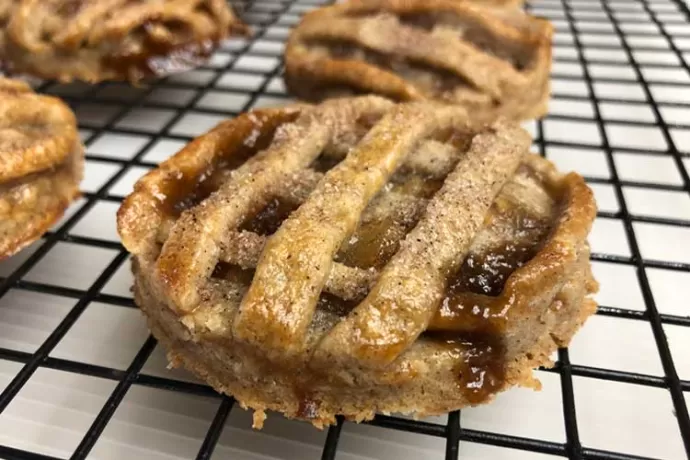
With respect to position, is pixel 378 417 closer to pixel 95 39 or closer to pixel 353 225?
pixel 353 225

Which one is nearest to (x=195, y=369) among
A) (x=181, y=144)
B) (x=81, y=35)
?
(x=181, y=144)

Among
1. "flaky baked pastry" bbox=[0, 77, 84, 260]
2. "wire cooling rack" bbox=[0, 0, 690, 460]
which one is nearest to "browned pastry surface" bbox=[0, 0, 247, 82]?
"wire cooling rack" bbox=[0, 0, 690, 460]

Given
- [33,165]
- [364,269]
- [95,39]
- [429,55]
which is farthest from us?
[95,39]

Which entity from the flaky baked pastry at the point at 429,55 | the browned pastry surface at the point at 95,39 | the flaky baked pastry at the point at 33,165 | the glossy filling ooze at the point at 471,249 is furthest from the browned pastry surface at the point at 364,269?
the browned pastry surface at the point at 95,39

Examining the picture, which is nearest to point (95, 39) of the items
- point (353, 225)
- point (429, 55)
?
point (429, 55)

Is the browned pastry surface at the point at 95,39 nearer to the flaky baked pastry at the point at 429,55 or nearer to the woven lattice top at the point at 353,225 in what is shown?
the flaky baked pastry at the point at 429,55

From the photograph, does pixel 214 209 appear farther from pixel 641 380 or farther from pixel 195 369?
pixel 641 380
